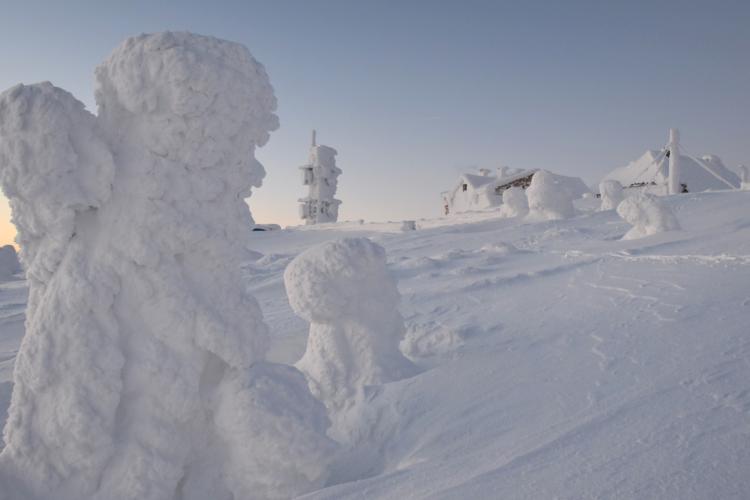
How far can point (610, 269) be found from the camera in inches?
290

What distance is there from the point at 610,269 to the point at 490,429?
4864mm

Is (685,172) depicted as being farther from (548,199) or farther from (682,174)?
(548,199)

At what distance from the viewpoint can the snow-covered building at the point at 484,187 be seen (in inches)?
1329

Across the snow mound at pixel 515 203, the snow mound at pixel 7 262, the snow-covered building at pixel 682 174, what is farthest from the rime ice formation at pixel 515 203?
the snow mound at pixel 7 262

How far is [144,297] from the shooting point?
2.94 meters

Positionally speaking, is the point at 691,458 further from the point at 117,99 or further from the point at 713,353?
the point at 117,99

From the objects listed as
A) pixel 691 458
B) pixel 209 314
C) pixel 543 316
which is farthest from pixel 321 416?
pixel 543 316

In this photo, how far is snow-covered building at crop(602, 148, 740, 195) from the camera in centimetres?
2866

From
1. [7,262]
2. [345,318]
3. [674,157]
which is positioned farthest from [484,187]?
[345,318]

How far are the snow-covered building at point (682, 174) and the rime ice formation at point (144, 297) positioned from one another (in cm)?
2827

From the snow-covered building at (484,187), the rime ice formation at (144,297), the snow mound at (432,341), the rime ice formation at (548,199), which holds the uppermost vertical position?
the snow-covered building at (484,187)

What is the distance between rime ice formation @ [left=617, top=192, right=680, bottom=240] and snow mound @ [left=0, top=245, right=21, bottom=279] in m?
16.8

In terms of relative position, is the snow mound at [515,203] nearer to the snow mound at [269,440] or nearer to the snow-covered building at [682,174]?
the snow-covered building at [682,174]

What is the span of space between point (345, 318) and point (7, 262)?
628 inches
